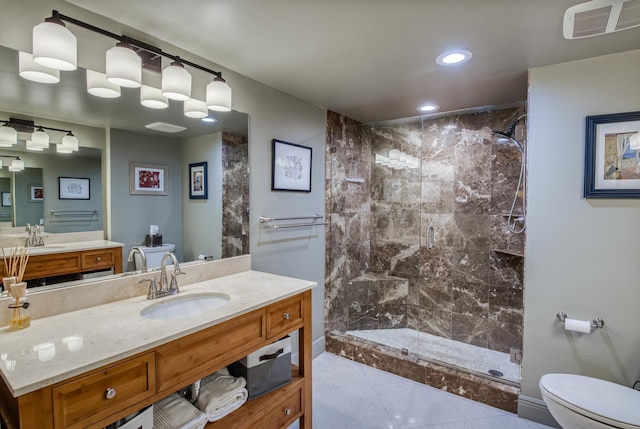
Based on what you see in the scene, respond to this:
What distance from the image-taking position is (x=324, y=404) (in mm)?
2191

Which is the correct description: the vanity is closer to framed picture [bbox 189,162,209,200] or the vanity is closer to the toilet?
framed picture [bbox 189,162,209,200]

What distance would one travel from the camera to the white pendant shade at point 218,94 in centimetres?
182

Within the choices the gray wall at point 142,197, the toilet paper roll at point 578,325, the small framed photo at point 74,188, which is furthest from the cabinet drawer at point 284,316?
the toilet paper roll at point 578,325

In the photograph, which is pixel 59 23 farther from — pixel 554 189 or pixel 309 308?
pixel 554 189

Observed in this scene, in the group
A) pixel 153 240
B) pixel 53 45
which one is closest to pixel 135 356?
pixel 153 240

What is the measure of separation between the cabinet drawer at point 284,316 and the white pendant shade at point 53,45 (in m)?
1.42

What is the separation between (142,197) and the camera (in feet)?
5.58

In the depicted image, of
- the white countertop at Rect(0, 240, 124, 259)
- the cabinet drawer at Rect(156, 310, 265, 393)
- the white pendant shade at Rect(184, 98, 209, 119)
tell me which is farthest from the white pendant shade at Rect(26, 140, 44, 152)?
the cabinet drawer at Rect(156, 310, 265, 393)

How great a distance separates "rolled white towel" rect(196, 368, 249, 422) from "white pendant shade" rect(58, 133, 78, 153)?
1324 millimetres

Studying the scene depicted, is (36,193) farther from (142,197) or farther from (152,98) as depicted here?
(152,98)

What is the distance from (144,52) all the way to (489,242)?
3.11m

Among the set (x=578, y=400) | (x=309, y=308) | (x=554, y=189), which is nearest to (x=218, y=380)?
(x=309, y=308)

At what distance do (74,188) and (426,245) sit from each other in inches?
119

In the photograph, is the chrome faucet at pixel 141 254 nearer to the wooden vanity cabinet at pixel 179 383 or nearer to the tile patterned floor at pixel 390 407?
the wooden vanity cabinet at pixel 179 383
